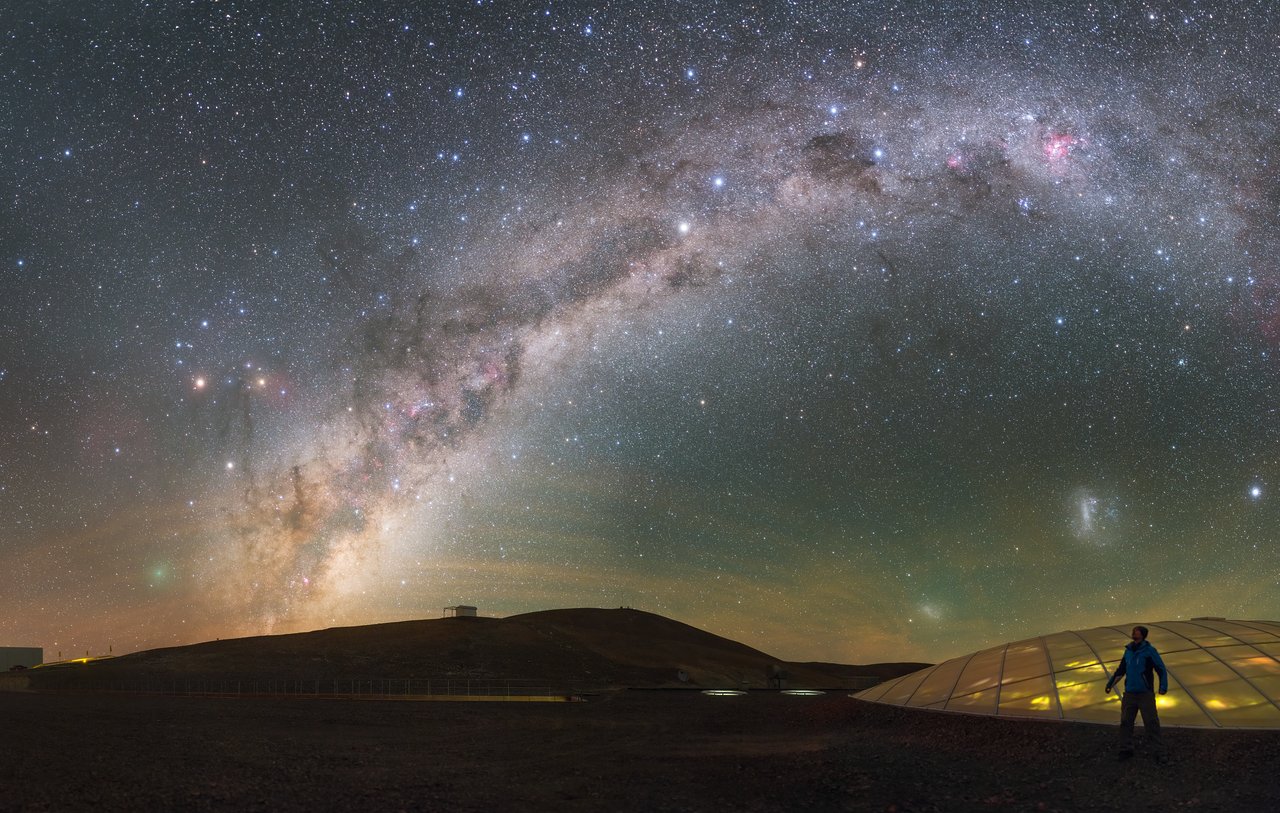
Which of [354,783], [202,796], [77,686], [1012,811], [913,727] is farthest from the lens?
[77,686]

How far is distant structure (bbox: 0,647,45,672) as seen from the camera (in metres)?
99.1

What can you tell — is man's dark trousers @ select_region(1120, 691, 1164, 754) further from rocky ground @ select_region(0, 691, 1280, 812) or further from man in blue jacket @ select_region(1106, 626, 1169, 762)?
rocky ground @ select_region(0, 691, 1280, 812)

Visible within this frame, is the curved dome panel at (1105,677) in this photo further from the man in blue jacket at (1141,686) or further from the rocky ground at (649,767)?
the man in blue jacket at (1141,686)

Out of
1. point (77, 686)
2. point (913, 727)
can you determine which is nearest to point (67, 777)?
point (913, 727)

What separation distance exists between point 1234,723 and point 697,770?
1190 centimetres

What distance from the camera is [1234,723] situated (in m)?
19.9

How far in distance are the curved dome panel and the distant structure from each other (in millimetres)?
104953

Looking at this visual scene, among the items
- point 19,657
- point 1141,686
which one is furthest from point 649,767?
point 19,657

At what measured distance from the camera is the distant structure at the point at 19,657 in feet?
325

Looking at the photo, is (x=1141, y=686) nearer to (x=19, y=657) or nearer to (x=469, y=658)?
(x=469, y=658)

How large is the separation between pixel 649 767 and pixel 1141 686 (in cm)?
1089

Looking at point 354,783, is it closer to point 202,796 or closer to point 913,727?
point 202,796

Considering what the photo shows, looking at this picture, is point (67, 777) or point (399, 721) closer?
point (67, 777)

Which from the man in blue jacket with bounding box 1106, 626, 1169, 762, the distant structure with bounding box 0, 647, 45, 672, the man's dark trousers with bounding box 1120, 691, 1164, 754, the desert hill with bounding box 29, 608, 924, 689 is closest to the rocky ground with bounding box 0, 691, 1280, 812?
the man's dark trousers with bounding box 1120, 691, 1164, 754
